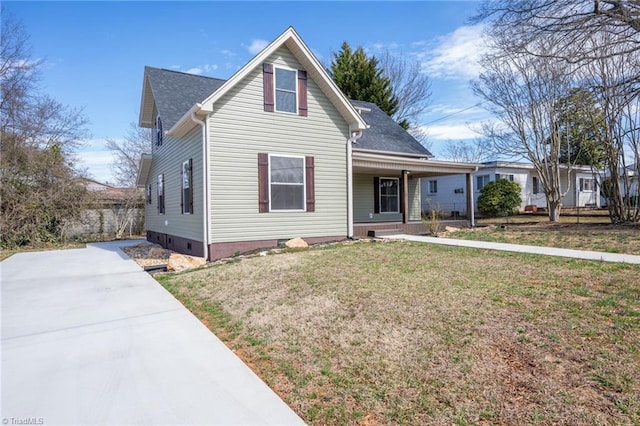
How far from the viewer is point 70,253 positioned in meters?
11.7

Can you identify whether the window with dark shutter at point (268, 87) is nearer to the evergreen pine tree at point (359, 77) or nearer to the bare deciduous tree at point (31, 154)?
the bare deciduous tree at point (31, 154)

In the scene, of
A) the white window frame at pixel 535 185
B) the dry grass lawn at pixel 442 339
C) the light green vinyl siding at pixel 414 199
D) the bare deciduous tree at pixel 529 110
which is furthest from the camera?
the white window frame at pixel 535 185

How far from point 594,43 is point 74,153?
802 inches

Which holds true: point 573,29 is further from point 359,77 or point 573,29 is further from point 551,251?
point 359,77

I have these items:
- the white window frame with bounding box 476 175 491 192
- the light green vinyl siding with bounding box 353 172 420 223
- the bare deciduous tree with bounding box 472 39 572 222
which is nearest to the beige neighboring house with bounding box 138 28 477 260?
the light green vinyl siding with bounding box 353 172 420 223

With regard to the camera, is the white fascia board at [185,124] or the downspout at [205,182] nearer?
the white fascia board at [185,124]

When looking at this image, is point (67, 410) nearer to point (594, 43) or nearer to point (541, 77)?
point (594, 43)

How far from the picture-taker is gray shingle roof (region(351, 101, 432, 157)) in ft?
45.7

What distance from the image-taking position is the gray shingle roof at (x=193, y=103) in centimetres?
1176

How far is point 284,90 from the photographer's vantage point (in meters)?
9.88

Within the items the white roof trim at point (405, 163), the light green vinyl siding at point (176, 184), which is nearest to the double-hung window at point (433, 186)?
the white roof trim at point (405, 163)

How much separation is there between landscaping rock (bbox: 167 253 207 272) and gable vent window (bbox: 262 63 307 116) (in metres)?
4.32

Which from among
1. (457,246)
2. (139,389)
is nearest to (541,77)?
(457,246)

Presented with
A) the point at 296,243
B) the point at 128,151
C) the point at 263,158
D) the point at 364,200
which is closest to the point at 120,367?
the point at 296,243
